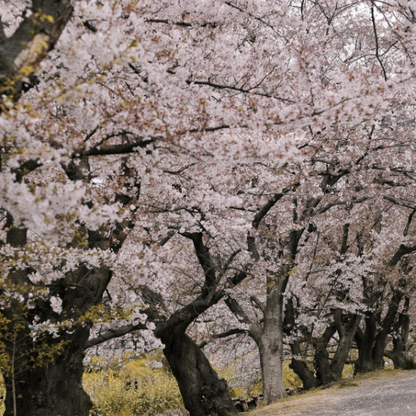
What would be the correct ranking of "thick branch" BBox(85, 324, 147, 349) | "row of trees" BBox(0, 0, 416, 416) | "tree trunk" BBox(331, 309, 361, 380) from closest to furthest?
"row of trees" BBox(0, 0, 416, 416), "thick branch" BBox(85, 324, 147, 349), "tree trunk" BBox(331, 309, 361, 380)

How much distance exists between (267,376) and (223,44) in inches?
326

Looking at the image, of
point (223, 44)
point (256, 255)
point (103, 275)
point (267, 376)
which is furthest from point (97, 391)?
point (223, 44)

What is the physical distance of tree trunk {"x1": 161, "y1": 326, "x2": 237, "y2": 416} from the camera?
32.3 ft

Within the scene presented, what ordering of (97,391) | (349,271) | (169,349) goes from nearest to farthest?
(169,349) < (97,391) < (349,271)

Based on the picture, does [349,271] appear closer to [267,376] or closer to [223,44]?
[267,376]

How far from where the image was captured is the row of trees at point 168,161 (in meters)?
3.57

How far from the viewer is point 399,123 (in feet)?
36.8

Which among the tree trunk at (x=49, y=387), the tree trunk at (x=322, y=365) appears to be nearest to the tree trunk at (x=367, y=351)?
the tree trunk at (x=322, y=365)

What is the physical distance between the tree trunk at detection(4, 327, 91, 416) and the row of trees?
0.02 meters

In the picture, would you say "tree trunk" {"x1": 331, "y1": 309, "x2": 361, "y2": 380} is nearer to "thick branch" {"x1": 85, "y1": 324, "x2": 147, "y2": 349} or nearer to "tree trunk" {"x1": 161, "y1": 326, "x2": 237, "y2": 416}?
"tree trunk" {"x1": 161, "y1": 326, "x2": 237, "y2": 416}

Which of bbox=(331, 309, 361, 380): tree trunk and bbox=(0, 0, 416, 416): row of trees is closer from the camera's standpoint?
bbox=(0, 0, 416, 416): row of trees

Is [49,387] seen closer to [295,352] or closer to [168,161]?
[168,161]

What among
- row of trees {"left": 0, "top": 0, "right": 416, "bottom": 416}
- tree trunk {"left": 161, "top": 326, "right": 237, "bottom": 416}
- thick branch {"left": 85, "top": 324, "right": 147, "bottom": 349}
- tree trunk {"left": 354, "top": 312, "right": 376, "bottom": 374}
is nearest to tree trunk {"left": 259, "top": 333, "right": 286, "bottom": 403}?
row of trees {"left": 0, "top": 0, "right": 416, "bottom": 416}

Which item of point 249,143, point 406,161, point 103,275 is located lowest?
point 103,275
